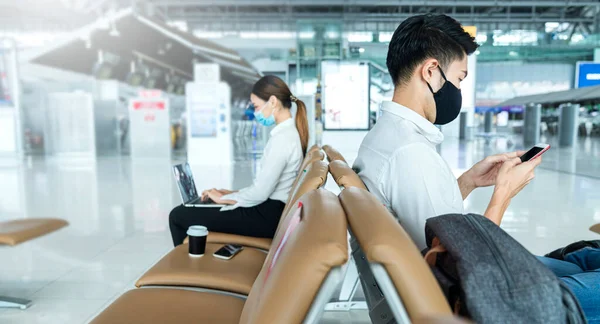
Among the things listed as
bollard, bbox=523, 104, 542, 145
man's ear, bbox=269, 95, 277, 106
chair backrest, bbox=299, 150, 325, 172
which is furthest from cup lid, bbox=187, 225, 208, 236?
bollard, bbox=523, 104, 542, 145

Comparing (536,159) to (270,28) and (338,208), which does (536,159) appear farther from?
(270,28)

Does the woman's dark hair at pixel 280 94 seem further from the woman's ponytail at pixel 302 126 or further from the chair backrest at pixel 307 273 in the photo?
the chair backrest at pixel 307 273

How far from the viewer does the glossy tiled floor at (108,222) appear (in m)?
2.61

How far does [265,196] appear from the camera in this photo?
8.17ft

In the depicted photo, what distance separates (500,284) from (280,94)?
2.22m

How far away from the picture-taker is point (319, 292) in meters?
0.66

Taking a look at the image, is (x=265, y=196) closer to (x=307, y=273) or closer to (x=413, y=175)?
(x=413, y=175)

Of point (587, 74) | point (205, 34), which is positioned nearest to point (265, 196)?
point (587, 74)

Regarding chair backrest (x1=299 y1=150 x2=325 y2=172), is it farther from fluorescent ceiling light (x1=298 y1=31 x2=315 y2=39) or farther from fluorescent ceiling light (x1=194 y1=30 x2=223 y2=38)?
fluorescent ceiling light (x1=194 y1=30 x2=223 y2=38)

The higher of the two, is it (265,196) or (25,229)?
(265,196)

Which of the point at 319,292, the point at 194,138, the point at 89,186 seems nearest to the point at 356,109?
the point at 194,138

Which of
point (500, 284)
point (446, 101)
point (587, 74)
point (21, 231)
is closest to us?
point (500, 284)

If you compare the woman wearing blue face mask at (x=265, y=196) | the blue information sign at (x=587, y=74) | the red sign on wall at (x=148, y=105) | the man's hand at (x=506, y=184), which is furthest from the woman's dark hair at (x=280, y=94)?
the blue information sign at (x=587, y=74)

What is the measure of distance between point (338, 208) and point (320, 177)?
0.47m
